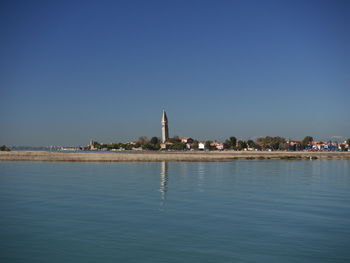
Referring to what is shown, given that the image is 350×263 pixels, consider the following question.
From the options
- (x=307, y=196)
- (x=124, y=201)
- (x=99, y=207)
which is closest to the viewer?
(x=99, y=207)

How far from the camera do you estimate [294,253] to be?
1420 cm

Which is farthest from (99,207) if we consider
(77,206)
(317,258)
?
(317,258)

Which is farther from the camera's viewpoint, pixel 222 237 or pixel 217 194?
pixel 217 194

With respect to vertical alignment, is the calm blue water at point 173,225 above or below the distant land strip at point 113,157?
below

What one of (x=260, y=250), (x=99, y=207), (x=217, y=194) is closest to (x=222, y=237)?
(x=260, y=250)

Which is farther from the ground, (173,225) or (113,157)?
(113,157)

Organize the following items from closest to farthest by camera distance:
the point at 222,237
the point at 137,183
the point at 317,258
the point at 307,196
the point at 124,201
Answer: the point at 317,258 → the point at 222,237 → the point at 124,201 → the point at 307,196 → the point at 137,183

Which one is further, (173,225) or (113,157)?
(113,157)

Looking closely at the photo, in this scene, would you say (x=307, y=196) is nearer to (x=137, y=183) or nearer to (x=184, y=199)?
(x=184, y=199)

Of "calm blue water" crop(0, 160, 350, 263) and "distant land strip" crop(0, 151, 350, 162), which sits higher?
"distant land strip" crop(0, 151, 350, 162)

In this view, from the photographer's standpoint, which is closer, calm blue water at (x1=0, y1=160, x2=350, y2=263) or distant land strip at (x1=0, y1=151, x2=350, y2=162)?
calm blue water at (x1=0, y1=160, x2=350, y2=263)

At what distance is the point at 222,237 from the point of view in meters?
16.3

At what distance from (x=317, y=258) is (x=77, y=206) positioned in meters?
15.2

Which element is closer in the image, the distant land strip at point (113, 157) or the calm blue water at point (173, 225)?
the calm blue water at point (173, 225)
